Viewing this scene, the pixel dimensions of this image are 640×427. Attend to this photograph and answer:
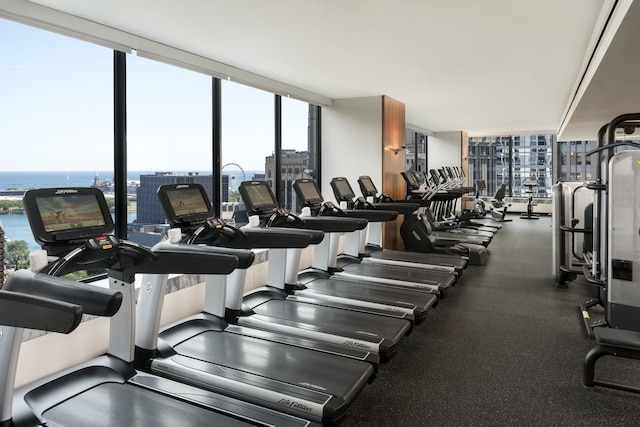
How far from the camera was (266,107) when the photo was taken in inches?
255

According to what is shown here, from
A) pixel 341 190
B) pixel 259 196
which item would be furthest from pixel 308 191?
pixel 259 196

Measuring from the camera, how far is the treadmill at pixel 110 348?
192cm

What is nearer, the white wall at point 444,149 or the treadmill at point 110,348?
the treadmill at point 110,348

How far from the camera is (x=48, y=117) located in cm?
368

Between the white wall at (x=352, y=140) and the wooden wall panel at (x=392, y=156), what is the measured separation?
0.36 feet

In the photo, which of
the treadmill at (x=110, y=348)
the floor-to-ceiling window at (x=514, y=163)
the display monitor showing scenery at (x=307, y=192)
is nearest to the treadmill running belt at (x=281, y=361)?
the treadmill at (x=110, y=348)

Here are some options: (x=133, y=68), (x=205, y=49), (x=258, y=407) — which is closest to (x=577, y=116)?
(x=205, y=49)

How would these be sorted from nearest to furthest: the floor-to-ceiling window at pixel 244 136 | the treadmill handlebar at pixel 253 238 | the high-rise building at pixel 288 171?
the treadmill handlebar at pixel 253 238 → the floor-to-ceiling window at pixel 244 136 → the high-rise building at pixel 288 171

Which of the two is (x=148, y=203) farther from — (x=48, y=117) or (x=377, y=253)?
(x=377, y=253)

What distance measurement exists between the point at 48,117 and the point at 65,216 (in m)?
1.77

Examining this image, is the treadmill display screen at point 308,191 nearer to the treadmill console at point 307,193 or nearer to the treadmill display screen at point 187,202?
the treadmill console at point 307,193

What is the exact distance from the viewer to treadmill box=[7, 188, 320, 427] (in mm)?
1920

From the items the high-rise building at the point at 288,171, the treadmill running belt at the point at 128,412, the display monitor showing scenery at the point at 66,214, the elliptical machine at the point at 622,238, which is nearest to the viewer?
the treadmill running belt at the point at 128,412

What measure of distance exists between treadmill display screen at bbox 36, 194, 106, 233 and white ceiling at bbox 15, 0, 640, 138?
1.76 metres
